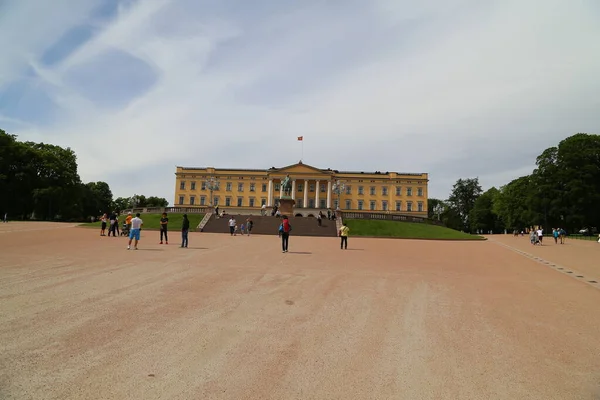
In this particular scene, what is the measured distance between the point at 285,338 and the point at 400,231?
4583 cm

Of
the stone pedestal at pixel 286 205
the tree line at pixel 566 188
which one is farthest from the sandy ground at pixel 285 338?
the tree line at pixel 566 188

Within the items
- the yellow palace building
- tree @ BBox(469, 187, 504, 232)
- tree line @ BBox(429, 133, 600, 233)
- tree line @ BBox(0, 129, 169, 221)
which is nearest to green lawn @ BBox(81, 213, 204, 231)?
tree line @ BBox(0, 129, 169, 221)

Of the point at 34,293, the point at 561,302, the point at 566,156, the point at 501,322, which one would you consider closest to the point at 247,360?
the point at 501,322

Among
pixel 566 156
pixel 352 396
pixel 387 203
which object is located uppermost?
pixel 566 156

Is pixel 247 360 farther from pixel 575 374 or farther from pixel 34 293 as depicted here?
pixel 34 293

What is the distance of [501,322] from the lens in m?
7.26

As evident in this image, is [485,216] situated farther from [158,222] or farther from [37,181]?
[37,181]

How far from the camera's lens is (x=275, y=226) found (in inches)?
1964

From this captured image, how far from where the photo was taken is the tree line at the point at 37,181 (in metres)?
65.3

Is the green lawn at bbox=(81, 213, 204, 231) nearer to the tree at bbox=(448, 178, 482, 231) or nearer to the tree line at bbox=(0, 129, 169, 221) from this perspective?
the tree line at bbox=(0, 129, 169, 221)

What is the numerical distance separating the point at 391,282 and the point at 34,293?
8.47 metres

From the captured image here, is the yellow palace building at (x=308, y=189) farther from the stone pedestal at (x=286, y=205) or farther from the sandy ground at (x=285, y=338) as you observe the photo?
the sandy ground at (x=285, y=338)

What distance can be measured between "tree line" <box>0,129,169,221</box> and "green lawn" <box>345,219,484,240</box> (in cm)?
5278

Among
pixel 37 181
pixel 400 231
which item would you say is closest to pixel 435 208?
pixel 400 231
